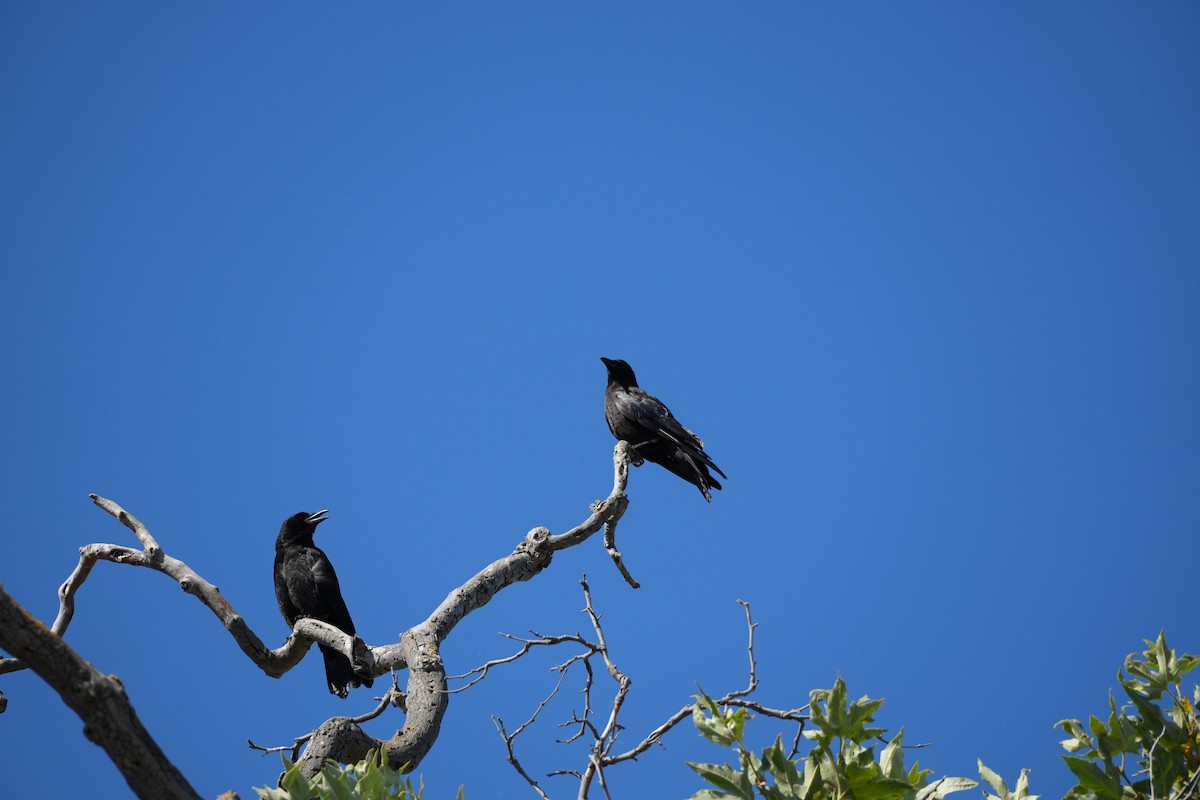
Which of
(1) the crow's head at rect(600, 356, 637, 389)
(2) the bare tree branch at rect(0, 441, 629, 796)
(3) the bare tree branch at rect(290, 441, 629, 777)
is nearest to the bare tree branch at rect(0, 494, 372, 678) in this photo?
(2) the bare tree branch at rect(0, 441, 629, 796)

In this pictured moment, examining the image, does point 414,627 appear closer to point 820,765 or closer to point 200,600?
point 200,600

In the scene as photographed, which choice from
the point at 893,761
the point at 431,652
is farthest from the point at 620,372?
the point at 893,761

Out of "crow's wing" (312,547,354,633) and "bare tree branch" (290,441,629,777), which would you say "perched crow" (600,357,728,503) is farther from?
"crow's wing" (312,547,354,633)

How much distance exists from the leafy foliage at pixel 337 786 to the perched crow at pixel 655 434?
215 inches

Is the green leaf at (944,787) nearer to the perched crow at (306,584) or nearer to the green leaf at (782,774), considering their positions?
the green leaf at (782,774)

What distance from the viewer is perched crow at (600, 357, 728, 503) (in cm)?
808

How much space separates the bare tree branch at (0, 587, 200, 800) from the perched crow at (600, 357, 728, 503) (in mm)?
5916

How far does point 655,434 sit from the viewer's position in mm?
8500

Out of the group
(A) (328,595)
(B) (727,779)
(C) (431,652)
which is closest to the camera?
(B) (727,779)

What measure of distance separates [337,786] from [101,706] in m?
0.58

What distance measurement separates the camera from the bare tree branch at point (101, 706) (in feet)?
6.84

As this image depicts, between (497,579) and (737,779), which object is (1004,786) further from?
(497,579)

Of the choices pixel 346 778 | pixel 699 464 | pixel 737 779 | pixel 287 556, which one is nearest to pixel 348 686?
pixel 287 556

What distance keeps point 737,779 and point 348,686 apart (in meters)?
5.70
